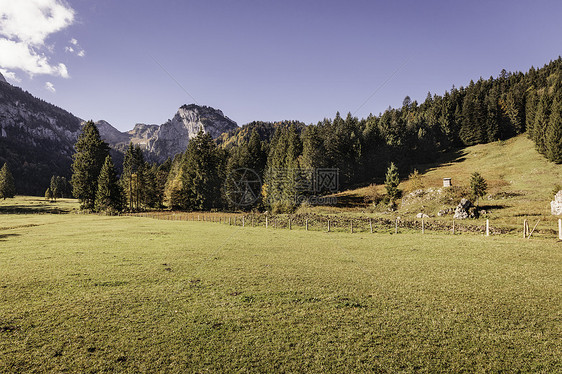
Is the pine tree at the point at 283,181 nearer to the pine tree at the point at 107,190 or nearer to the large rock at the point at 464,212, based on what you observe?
the large rock at the point at 464,212

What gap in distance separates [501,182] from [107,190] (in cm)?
9488

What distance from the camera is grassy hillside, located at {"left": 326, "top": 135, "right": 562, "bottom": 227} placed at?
41.4m

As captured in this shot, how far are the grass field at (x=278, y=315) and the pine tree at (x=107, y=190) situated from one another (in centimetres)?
5227

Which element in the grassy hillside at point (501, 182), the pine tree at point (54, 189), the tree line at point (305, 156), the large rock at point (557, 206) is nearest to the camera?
the large rock at point (557, 206)

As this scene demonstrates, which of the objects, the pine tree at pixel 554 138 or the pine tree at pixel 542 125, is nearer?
the pine tree at pixel 554 138

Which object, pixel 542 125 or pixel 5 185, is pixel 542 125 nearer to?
pixel 542 125

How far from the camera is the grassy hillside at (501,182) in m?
41.4

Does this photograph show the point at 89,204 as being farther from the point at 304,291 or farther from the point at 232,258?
the point at 304,291

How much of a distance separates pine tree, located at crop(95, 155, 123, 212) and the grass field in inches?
2058

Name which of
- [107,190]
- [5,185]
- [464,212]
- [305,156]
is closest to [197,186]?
[107,190]

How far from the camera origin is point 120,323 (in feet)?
24.4

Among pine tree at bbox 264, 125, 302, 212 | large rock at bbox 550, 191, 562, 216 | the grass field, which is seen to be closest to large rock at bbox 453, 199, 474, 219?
large rock at bbox 550, 191, 562, 216

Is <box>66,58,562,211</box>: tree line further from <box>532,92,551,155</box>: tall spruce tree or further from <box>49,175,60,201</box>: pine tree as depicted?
<box>49,175,60,201</box>: pine tree

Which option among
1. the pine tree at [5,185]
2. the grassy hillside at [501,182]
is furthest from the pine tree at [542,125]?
the pine tree at [5,185]
